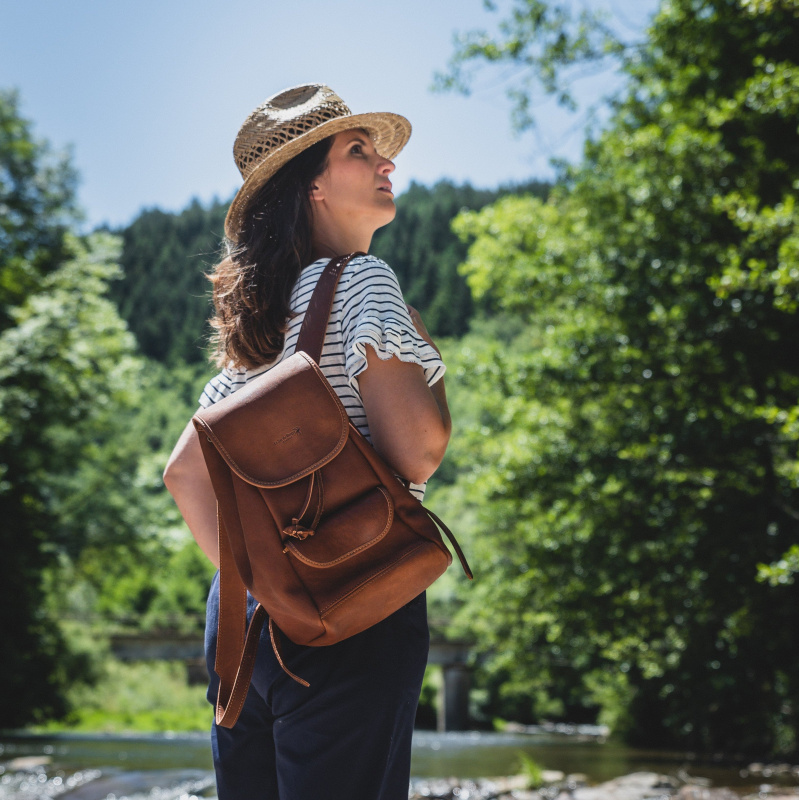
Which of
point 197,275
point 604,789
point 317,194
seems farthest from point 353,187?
point 197,275

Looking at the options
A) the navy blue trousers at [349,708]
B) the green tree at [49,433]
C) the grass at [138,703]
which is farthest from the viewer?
the grass at [138,703]

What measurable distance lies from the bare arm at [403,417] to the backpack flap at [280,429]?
0.26 feet

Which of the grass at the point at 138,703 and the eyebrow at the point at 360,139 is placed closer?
the eyebrow at the point at 360,139

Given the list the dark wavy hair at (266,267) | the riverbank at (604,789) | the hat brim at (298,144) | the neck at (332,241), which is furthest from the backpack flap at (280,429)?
the riverbank at (604,789)

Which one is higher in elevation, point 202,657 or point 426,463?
point 426,463

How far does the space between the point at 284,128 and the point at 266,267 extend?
0.37 m

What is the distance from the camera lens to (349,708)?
1337mm

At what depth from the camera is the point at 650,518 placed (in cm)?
1041

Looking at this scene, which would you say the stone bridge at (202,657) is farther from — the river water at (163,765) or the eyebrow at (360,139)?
the eyebrow at (360,139)

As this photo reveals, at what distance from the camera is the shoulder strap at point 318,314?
1.51m

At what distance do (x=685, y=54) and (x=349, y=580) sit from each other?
444 inches

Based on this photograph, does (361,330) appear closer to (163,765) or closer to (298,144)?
(298,144)

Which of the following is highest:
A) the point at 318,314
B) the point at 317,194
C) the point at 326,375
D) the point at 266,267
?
the point at 317,194

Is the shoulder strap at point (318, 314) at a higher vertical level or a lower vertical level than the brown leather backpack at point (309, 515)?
higher
